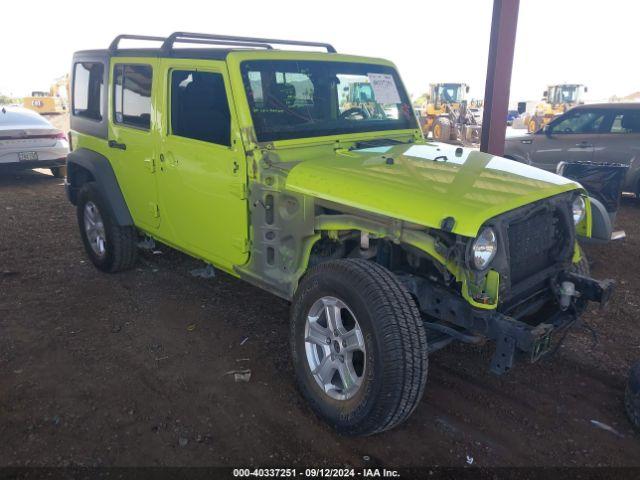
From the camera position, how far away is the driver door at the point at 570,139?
28.8 feet

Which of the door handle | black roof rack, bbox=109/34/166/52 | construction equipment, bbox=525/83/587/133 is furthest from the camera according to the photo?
construction equipment, bbox=525/83/587/133

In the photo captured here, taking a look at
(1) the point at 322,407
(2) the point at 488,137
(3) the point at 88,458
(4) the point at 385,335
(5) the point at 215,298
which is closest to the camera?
(4) the point at 385,335

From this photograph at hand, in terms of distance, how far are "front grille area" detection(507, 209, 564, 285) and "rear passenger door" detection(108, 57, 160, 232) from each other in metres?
2.74

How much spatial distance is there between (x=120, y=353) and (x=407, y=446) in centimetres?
213

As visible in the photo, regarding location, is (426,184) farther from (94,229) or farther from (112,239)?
(94,229)

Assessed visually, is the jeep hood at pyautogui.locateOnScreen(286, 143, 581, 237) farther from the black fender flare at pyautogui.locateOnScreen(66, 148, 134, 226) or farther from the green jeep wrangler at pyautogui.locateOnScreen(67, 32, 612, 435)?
the black fender flare at pyautogui.locateOnScreen(66, 148, 134, 226)

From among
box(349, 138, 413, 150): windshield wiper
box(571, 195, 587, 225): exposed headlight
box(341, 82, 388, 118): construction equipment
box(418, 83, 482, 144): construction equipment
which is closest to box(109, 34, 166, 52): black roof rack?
box(341, 82, 388, 118): construction equipment

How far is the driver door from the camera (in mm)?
8773

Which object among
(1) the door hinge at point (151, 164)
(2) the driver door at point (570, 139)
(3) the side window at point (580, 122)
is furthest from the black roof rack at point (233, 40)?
(3) the side window at point (580, 122)

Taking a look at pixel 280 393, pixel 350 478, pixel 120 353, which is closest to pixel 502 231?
pixel 350 478

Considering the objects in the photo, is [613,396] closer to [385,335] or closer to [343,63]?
[385,335]

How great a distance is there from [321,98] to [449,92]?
18614 millimetres

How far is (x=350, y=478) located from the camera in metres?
2.70

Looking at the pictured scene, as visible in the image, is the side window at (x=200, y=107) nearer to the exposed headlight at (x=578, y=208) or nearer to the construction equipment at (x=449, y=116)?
the exposed headlight at (x=578, y=208)
